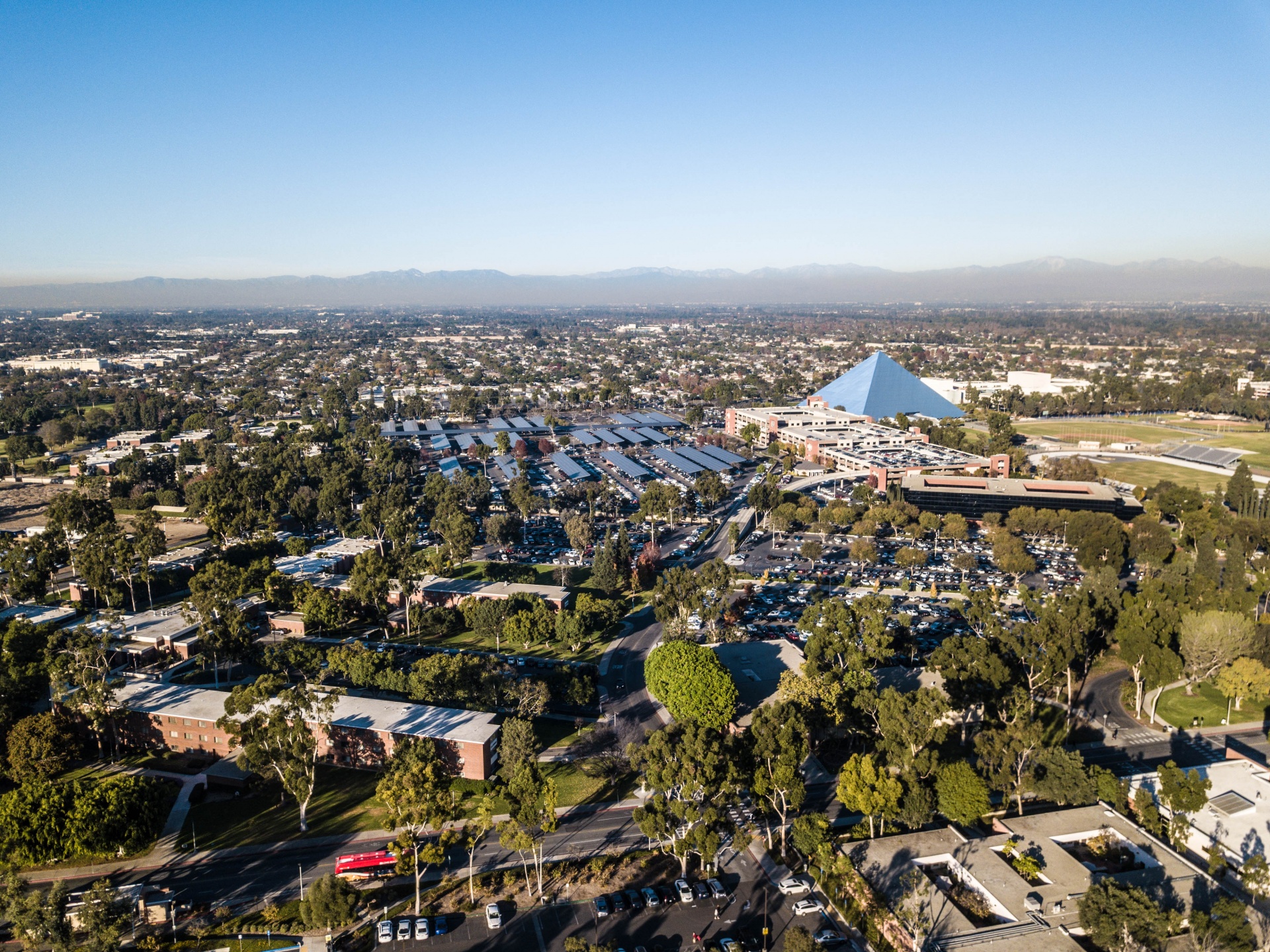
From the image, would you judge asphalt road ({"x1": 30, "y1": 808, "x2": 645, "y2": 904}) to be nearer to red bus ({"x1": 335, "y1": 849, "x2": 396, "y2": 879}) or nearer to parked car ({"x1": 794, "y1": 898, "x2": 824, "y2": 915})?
red bus ({"x1": 335, "y1": 849, "x2": 396, "y2": 879})

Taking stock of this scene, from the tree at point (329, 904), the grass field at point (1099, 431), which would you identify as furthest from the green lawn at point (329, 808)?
the grass field at point (1099, 431)

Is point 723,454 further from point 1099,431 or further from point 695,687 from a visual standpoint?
point 695,687

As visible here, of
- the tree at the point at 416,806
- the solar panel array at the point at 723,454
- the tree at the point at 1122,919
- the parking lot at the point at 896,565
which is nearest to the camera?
the tree at the point at 1122,919

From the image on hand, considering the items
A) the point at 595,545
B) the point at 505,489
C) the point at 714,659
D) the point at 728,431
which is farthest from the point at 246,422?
the point at 714,659

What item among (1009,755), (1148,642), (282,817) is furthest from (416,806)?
(1148,642)

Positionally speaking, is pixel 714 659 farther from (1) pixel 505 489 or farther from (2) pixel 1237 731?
(1) pixel 505 489

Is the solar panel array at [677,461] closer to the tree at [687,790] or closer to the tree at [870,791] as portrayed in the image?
the tree at [687,790]
